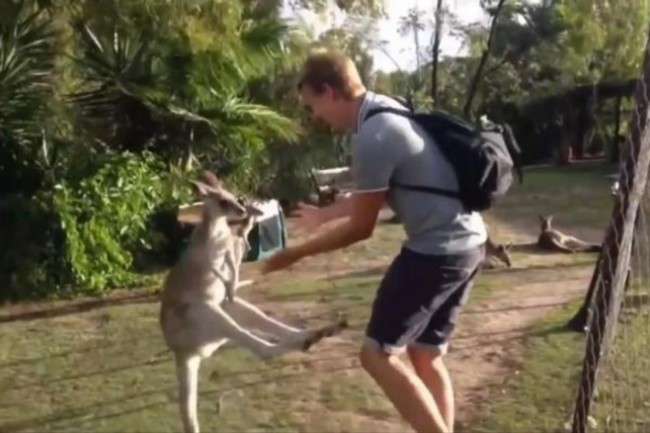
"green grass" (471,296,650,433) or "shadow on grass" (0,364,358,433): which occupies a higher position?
"green grass" (471,296,650,433)

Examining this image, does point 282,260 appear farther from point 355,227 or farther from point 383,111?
point 383,111

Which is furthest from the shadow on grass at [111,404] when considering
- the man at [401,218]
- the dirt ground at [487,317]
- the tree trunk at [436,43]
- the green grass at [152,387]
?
the tree trunk at [436,43]

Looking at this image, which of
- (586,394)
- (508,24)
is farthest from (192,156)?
(508,24)

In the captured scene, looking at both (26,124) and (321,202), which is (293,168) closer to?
(321,202)

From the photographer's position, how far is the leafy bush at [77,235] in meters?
12.2

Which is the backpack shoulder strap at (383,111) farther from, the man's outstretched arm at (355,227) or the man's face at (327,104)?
the man's outstretched arm at (355,227)

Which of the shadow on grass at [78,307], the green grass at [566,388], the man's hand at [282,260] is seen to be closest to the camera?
the man's hand at [282,260]

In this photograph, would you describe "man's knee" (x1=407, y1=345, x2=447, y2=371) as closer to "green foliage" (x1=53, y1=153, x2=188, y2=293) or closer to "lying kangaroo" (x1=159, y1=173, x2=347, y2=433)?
"lying kangaroo" (x1=159, y1=173, x2=347, y2=433)

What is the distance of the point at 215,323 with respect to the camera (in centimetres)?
609

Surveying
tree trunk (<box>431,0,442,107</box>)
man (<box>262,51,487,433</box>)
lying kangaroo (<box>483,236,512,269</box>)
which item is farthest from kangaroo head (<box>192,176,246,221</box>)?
tree trunk (<box>431,0,442,107</box>)

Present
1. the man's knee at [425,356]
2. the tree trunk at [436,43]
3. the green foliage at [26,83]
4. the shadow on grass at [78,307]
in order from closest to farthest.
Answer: the man's knee at [425,356]
the shadow on grass at [78,307]
the green foliage at [26,83]
the tree trunk at [436,43]

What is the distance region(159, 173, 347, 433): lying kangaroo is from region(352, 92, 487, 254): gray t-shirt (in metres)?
1.31

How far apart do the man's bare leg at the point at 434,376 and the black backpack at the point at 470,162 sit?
0.74 m

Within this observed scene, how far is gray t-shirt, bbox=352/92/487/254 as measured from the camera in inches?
180
